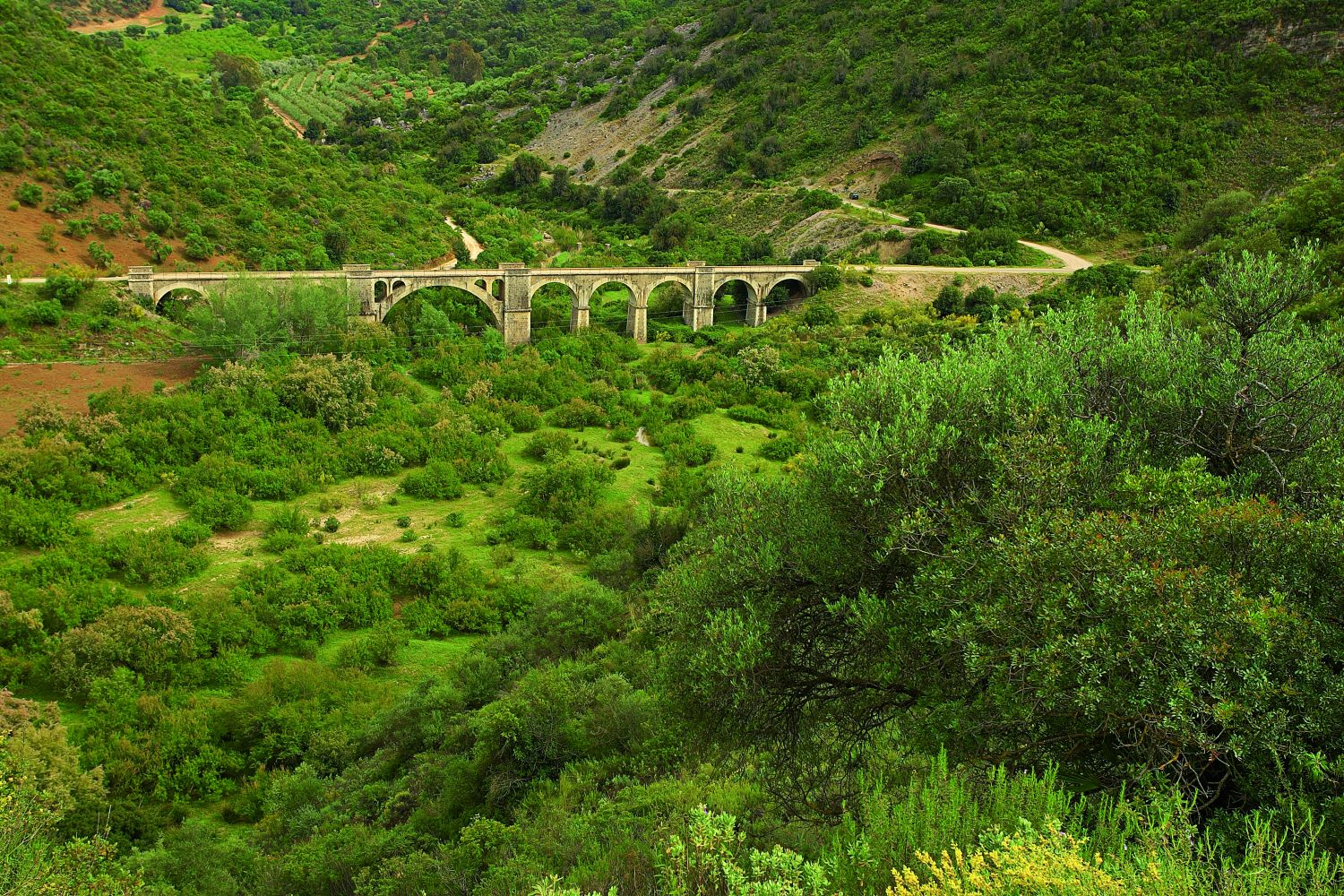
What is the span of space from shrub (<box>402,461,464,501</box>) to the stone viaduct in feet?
50.1

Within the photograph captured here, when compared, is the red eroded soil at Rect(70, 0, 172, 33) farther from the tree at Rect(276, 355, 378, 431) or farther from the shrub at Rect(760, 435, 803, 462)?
the shrub at Rect(760, 435, 803, 462)

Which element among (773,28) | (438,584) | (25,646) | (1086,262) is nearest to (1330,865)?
(438,584)

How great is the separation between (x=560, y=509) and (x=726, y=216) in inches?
1923

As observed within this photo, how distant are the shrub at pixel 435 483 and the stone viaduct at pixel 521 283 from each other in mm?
15284

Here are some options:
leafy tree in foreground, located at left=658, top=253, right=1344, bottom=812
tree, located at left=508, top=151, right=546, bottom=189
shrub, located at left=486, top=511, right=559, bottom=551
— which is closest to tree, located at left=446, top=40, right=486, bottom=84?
tree, located at left=508, top=151, right=546, bottom=189

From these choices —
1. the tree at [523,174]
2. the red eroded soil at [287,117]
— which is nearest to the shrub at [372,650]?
the tree at [523,174]

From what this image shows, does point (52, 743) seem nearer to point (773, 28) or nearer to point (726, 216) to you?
point (726, 216)

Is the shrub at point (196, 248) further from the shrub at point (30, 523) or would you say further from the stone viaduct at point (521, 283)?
the shrub at point (30, 523)

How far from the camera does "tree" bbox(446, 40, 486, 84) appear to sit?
128875mm

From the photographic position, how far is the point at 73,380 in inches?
1457

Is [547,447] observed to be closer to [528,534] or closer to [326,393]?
[528,534]

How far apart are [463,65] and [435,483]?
362ft

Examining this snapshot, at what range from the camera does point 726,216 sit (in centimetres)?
7675

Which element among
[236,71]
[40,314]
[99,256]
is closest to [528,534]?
[40,314]
